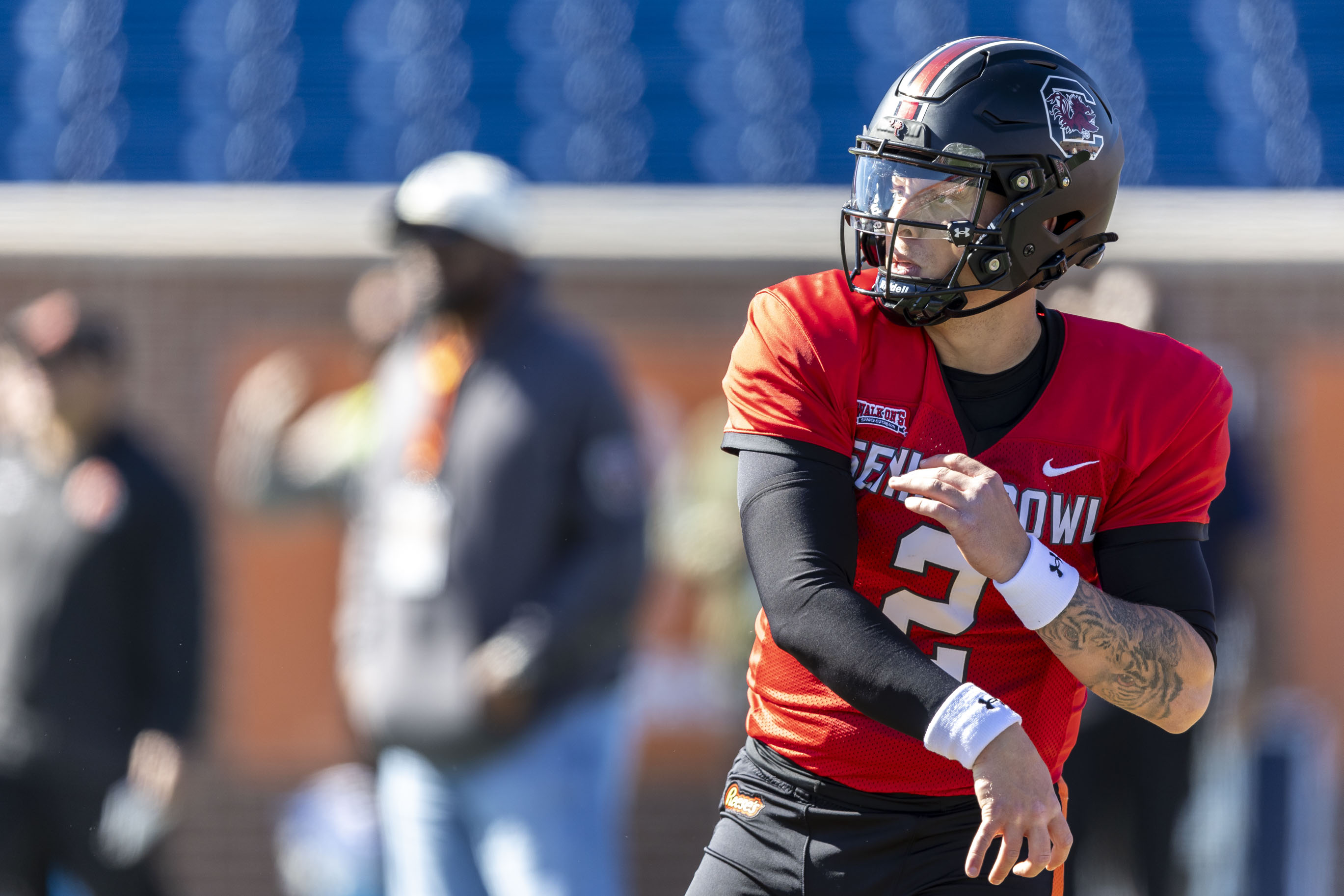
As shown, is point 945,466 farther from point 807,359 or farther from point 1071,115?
point 1071,115

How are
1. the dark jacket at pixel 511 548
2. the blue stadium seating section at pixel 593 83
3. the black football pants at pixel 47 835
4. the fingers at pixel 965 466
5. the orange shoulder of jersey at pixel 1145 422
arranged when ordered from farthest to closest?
the blue stadium seating section at pixel 593 83, the black football pants at pixel 47 835, the dark jacket at pixel 511 548, the orange shoulder of jersey at pixel 1145 422, the fingers at pixel 965 466

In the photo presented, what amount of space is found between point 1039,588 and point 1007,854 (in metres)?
0.36

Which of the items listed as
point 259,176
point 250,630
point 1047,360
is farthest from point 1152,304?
point 259,176

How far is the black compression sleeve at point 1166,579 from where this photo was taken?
218 cm

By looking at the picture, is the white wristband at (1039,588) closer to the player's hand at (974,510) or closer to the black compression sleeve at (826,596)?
the player's hand at (974,510)

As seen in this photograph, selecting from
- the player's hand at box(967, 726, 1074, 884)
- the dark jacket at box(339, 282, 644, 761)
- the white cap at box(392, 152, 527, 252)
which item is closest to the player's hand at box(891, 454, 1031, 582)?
the player's hand at box(967, 726, 1074, 884)

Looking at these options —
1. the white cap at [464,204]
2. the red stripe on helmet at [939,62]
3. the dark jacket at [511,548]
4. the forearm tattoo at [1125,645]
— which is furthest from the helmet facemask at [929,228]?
the white cap at [464,204]

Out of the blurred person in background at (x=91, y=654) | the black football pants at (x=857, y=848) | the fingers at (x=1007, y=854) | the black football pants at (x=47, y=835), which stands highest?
the fingers at (x=1007, y=854)

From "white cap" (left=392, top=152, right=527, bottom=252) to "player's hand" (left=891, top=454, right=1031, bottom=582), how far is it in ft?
9.95

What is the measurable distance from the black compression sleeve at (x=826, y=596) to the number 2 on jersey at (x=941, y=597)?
8cm

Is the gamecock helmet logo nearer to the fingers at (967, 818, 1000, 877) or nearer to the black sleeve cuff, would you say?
the black sleeve cuff

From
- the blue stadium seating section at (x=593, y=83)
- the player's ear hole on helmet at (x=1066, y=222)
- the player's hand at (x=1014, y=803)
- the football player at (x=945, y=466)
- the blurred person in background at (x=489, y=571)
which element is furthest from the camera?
the blue stadium seating section at (x=593, y=83)

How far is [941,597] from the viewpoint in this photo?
7.24 feet

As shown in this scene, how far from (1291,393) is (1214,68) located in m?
2.40
